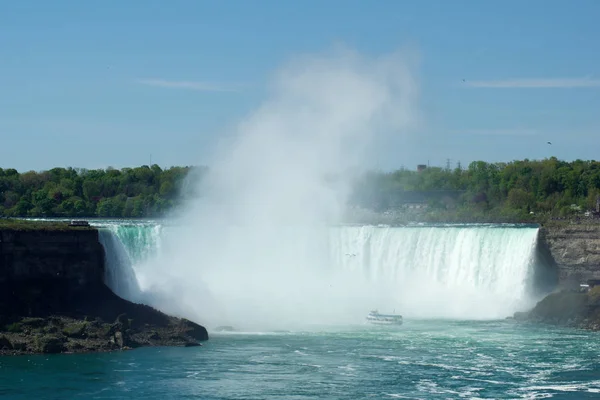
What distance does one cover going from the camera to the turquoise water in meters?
35.1

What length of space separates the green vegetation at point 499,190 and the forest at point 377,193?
9 cm

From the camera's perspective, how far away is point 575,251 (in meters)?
57.9

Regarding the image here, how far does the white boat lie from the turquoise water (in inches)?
169

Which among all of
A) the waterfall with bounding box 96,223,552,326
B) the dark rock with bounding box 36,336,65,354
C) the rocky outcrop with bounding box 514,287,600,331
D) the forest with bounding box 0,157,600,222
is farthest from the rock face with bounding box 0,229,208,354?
the forest with bounding box 0,157,600,222

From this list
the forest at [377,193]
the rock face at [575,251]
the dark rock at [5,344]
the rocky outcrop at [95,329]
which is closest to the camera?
the dark rock at [5,344]

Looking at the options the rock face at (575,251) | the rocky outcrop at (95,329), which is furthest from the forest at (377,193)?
the rocky outcrop at (95,329)

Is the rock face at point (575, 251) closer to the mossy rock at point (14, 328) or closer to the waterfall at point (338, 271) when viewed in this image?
the waterfall at point (338, 271)

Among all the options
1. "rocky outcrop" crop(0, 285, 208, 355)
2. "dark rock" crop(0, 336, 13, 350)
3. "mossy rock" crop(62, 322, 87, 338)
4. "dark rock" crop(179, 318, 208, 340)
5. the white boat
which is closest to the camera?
"dark rock" crop(0, 336, 13, 350)

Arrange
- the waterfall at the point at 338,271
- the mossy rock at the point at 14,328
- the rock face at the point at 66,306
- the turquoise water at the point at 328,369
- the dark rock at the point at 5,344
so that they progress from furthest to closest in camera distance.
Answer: the waterfall at the point at 338,271 < the mossy rock at the point at 14,328 < the rock face at the point at 66,306 < the dark rock at the point at 5,344 < the turquoise water at the point at 328,369

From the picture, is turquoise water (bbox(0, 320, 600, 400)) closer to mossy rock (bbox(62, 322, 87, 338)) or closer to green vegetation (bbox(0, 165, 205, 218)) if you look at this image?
mossy rock (bbox(62, 322, 87, 338))

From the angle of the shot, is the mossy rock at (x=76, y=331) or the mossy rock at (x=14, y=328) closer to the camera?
the mossy rock at (x=76, y=331)

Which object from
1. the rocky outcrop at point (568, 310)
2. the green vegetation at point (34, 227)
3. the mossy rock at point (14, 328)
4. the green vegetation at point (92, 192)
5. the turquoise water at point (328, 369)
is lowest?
the turquoise water at point (328, 369)

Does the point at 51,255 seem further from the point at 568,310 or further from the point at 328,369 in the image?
the point at 568,310

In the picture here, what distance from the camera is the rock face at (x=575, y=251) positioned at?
5725 cm
